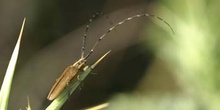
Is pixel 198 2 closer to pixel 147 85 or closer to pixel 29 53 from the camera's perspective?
pixel 147 85

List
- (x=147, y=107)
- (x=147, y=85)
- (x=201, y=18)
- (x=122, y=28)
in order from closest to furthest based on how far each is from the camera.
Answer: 1. (x=201, y=18)
2. (x=147, y=107)
3. (x=147, y=85)
4. (x=122, y=28)

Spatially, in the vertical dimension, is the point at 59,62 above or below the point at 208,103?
above

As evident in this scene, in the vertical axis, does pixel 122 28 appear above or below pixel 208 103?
above

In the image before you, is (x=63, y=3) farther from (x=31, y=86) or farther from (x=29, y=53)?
(x=31, y=86)

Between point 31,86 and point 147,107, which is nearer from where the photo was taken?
point 147,107

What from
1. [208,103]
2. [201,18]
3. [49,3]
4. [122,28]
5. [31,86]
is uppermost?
[49,3]

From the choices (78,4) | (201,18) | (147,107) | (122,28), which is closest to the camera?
(201,18)

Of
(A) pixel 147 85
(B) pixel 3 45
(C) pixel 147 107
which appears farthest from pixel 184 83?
(B) pixel 3 45

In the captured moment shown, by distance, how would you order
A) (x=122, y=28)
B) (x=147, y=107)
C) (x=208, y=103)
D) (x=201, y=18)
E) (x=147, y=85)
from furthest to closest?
(x=122, y=28) → (x=147, y=85) → (x=147, y=107) → (x=201, y=18) → (x=208, y=103)

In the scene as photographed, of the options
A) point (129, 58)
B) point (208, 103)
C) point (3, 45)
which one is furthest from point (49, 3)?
point (208, 103)
